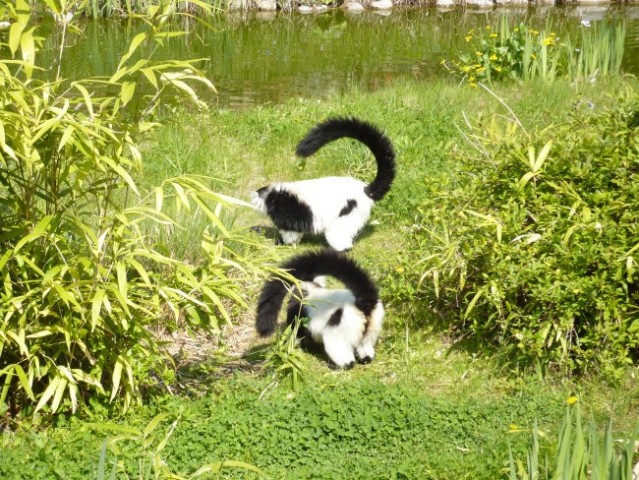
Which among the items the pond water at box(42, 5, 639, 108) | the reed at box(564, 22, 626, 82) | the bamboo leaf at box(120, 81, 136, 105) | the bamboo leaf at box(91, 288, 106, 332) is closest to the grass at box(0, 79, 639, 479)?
the bamboo leaf at box(91, 288, 106, 332)

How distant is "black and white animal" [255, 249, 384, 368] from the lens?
17.1 ft

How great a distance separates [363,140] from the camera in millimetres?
6676

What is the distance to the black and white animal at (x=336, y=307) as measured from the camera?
5.21m

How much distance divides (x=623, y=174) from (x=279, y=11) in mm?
15766

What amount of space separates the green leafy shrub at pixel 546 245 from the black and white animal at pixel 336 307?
392 mm

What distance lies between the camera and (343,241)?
667cm

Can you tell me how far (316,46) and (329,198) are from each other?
10264mm

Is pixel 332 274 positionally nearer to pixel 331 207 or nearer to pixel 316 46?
pixel 331 207

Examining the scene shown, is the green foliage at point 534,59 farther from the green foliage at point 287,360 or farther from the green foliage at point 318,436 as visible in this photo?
the green foliage at point 318,436

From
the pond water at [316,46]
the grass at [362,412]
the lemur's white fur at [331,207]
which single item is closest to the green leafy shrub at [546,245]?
the grass at [362,412]

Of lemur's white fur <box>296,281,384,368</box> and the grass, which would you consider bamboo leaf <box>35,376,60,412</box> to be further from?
lemur's white fur <box>296,281,384,368</box>

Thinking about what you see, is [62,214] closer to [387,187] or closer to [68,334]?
[68,334]

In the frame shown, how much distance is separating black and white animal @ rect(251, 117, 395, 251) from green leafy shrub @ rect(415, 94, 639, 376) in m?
0.78

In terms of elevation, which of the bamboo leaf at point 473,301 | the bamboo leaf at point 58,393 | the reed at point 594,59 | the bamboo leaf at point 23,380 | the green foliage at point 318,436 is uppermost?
the reed at point 594,59
